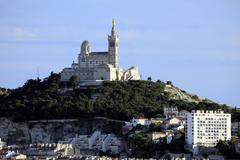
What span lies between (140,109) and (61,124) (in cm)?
789

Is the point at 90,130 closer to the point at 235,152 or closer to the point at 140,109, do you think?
the point at 140,109

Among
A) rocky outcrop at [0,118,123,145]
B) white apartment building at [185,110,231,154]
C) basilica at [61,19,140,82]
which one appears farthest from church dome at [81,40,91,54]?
white apartment building at [185,110,231,154]

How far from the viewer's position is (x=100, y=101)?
109m

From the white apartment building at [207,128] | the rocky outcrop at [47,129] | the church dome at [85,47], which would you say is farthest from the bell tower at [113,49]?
the white apartment building at [207,128]

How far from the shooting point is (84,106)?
4252 inches

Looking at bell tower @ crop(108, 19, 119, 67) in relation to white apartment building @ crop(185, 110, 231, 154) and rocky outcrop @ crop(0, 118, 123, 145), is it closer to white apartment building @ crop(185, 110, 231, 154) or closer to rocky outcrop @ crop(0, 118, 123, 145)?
rocky outcrop @ crop(0, 118, 123, 145)

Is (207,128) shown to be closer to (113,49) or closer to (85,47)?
(113,49)

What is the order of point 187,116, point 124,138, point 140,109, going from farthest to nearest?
1. point 140,109
2. point 124,138
3. point 187,116

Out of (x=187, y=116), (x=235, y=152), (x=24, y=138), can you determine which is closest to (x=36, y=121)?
(x=24, y=138)

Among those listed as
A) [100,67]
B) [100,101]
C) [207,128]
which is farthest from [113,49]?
[207,128]

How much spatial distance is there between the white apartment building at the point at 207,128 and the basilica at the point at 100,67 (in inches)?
979

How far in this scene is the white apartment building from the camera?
90.8 metres

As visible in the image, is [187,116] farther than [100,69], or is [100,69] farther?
[100,69]

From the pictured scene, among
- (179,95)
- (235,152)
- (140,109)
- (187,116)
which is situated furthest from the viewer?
(179,95)
